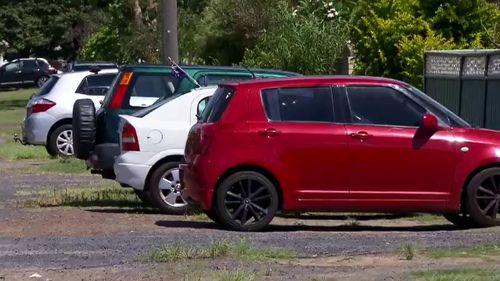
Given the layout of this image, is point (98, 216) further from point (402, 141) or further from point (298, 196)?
point (402, 141)

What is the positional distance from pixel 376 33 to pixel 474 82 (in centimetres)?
504

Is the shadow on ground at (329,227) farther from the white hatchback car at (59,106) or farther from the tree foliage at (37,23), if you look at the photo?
the tree foliage at (37,23)

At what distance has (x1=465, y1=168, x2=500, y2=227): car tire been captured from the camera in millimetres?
12609

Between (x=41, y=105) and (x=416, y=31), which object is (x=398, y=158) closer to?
(x=416, y=31)

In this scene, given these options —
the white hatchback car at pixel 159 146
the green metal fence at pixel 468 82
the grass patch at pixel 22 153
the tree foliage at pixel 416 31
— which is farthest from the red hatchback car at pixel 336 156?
the grass patch at pixel 22 153

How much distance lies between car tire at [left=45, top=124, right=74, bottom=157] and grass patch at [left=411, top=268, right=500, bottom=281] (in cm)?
1474

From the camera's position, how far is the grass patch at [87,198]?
52.2 ft

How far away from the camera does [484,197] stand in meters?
12.6

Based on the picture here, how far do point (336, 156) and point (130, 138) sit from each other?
2.84 meters

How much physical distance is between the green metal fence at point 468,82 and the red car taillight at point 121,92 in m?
5.30

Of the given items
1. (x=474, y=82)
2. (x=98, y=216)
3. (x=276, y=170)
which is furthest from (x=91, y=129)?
(x=474, y=82)

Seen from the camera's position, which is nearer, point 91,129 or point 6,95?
point 91,129

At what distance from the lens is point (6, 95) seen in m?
61.3

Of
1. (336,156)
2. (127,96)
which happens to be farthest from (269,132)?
(127,96)
